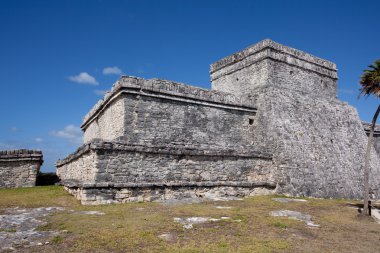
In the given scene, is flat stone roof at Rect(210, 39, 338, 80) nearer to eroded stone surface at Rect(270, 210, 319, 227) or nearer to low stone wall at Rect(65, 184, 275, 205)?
low stone wall at Rect(65, 184, 275, 205)

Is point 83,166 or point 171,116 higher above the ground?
point 171,116

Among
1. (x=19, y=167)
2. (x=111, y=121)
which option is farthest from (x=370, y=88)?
(x=19, y=167)

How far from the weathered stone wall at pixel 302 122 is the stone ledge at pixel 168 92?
156 cm

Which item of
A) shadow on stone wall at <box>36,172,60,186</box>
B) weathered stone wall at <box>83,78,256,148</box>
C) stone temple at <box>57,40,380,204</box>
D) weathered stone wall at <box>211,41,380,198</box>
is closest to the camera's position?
stone temple at <box>57,40,380,204</box>

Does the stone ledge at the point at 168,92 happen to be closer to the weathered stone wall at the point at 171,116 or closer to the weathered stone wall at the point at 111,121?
the weathered stone wall at the point at 171,116

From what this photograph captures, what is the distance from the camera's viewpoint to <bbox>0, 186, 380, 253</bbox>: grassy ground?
586cm

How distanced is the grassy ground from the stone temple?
1519 mm

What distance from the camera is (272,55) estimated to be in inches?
687

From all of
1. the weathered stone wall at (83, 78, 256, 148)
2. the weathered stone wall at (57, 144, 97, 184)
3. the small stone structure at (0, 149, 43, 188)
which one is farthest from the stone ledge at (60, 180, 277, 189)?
the small stone structure at (0, 149, 43, 188)

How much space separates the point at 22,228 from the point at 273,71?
1432cm

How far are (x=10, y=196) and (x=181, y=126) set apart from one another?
7.20m

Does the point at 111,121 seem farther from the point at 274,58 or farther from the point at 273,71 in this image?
the point at 274,58

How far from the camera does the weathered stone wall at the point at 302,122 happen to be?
14789mm

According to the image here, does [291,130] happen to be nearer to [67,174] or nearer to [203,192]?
[203,192]
